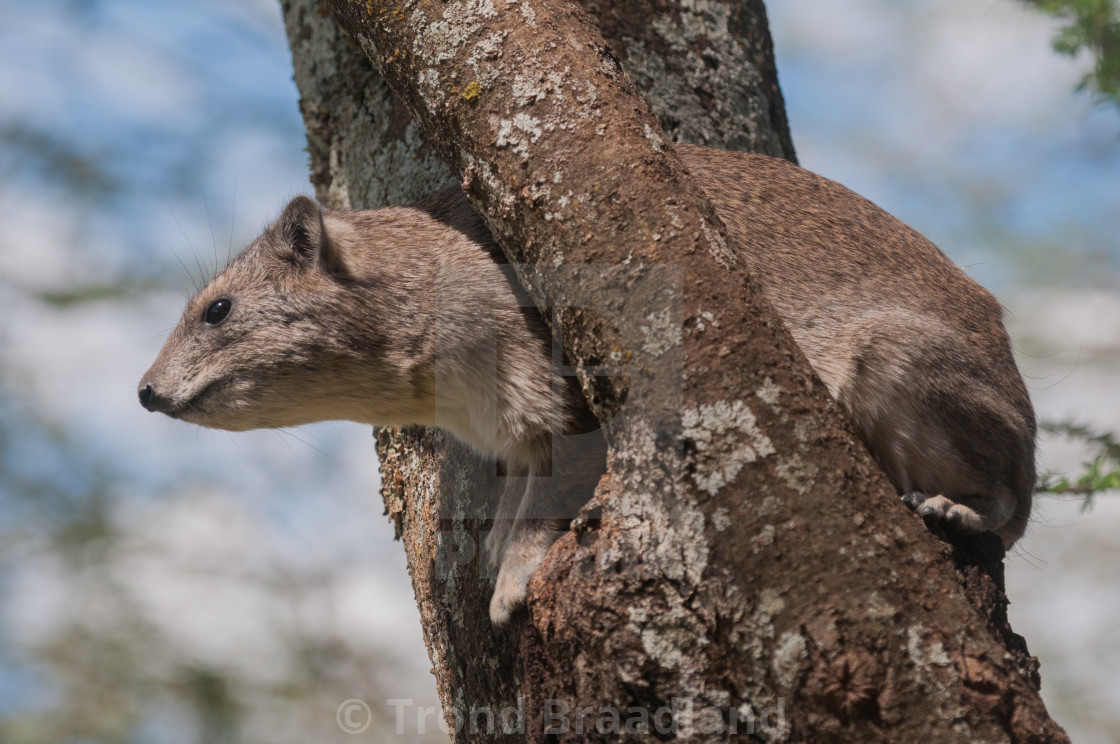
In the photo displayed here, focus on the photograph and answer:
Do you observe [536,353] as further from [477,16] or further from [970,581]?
[970,581]

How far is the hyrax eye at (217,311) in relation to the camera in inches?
204

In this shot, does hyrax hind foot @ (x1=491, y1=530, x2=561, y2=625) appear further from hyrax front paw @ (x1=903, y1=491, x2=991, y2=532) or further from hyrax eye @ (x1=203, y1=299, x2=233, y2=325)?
hyrax eye @ (x1=203, y1=299, x2=233, y2=325)

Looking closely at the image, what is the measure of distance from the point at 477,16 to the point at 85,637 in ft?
41.1

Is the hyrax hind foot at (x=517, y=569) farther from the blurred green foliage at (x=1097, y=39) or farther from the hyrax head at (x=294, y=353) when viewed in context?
the blurred green foliage at (x=1097, y=39)

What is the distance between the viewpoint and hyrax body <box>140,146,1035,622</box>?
14.6 feet

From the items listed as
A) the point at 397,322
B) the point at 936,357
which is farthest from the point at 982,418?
the point at 397,322

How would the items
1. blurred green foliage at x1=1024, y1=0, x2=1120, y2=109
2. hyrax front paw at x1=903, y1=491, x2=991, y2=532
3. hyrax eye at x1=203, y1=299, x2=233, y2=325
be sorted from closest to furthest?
hyrax front paw at x1=903, y1=491, x2=991, y2=532
hyrax eye at x1=203, y1=299, x2=233, y2=325
blurred green foliage at x1=1024, y1=0, x2=1120, y2=109

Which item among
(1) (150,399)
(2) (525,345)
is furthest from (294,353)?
(2) (525,345)

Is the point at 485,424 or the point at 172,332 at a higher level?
the point at 172,332

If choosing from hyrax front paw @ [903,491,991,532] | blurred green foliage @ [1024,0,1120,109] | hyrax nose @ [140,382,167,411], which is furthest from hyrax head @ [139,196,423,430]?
blurred green foliage @ [1024,0,1120,109]

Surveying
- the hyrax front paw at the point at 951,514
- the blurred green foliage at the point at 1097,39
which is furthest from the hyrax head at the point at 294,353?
the blurred green foliage at the point at 1097,39

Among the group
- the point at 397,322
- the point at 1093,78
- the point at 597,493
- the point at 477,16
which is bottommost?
the point at 597,493

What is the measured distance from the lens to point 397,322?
4848 millimetres

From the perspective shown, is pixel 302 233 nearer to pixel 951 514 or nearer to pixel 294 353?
pixel 294 353
